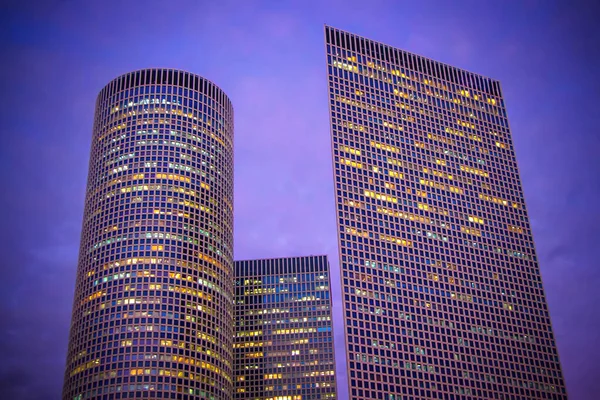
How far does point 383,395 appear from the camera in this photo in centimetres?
19812

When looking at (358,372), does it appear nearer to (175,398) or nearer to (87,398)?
(175,398)

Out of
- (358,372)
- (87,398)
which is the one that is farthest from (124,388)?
(358,372)

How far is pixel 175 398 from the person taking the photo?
199 meters

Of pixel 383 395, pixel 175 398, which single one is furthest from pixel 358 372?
pixel 175 398

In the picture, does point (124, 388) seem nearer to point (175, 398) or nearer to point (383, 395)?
point (175, 398)

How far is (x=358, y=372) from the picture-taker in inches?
7815

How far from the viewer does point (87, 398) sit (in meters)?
199

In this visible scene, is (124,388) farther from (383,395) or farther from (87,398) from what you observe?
(383,395)

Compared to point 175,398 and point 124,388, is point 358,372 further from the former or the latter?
point 124,388

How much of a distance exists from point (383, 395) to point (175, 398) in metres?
57.8

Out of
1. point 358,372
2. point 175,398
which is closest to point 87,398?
point 175,398

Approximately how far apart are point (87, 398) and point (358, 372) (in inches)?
2980

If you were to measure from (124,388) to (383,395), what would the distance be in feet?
235

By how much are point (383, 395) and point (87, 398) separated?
8223 cm
